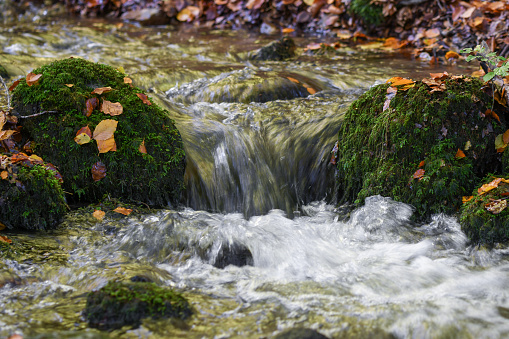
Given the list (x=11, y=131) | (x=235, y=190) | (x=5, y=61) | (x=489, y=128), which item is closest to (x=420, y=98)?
(x=489, y=128)

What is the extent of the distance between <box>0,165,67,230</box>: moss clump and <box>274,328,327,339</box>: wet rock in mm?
1853

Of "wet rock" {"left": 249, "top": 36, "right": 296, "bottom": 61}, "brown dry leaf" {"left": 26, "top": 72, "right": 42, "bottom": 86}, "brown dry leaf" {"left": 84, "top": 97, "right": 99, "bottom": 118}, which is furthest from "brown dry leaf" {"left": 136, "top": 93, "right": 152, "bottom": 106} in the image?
"wet rock" {"left": 249, "top": 36, "right": 296, "bottom": 61}

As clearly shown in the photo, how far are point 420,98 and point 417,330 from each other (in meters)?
1.85

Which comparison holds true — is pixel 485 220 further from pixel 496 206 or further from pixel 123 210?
pixel 123 210

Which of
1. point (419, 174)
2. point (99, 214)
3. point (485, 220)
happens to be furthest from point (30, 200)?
point (485, 220)

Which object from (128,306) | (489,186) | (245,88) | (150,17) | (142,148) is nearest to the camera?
(128,306)

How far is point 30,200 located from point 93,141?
0.63 metres

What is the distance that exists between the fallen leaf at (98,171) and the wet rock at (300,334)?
196 cm

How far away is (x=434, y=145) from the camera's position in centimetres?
342

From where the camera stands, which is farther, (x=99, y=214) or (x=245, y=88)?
(x=245, y=88)

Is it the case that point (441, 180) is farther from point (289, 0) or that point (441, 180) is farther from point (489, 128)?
point (289, 0)

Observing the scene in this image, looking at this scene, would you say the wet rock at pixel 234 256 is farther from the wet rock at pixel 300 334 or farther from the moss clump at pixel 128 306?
the wet rock at pixel 300 334

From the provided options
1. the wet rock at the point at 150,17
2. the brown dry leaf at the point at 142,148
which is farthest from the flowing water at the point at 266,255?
the wet rock at the point at 150,17

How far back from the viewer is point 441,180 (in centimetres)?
334
